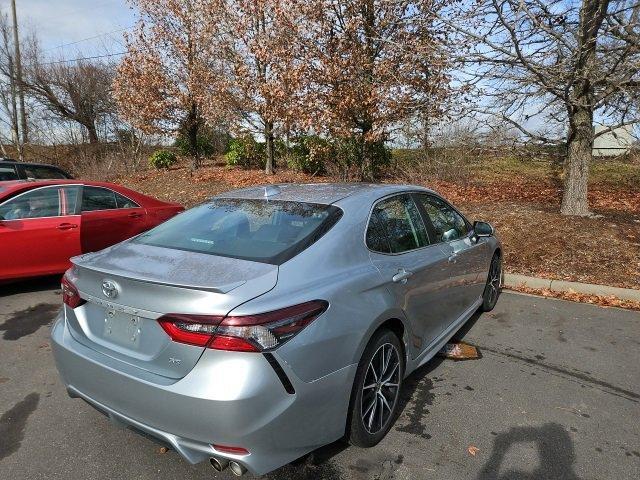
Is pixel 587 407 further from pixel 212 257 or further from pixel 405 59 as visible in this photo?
pixel 405 59

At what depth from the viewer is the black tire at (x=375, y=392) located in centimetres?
262

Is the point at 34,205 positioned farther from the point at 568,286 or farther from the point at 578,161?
the point at 578,161

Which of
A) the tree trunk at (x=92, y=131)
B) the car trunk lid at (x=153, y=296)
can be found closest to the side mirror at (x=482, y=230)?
the car trunk lid at (x=153, y=296)

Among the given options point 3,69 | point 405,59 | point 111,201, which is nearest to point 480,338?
point 111,201

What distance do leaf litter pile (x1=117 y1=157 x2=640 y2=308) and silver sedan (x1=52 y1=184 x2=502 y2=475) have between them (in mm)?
4335

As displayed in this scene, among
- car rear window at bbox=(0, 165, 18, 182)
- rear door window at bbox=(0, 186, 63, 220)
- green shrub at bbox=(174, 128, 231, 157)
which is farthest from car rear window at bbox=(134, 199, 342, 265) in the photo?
green shrub at bbox=(174, 128, 231, 157)

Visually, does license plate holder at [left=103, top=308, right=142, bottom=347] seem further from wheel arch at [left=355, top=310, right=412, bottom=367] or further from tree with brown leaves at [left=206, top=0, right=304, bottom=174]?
tree with brown leaves at [left=206, top=0, right=304, bottom=174]

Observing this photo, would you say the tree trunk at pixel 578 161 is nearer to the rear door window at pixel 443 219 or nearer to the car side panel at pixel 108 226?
the rear door window at pixel 443 219

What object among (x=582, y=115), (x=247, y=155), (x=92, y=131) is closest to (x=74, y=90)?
(x=92, y=131)

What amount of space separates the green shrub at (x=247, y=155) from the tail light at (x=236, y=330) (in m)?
15.2

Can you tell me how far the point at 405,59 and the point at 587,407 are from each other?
856 centimetres

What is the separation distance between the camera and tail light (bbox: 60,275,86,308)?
105 inches

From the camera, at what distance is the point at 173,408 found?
7.04 feet

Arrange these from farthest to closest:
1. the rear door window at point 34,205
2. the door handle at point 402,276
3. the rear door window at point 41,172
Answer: the rear door window at point 41,172
the rear door window at point 34,205
the door handle at point 402,276
